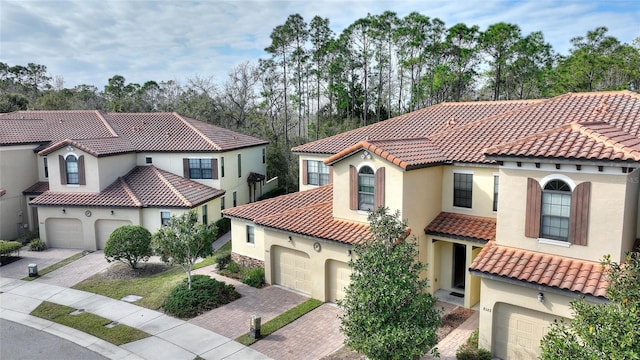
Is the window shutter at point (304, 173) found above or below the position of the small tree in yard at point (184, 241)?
above

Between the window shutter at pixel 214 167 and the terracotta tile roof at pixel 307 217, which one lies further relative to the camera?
the window shutter at pixel 214 167

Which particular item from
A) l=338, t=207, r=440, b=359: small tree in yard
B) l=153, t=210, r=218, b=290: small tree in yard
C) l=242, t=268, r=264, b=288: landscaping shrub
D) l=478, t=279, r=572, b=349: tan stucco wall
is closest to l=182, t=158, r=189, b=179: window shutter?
l=153, t=210, r=218, b=290: small tree in yard

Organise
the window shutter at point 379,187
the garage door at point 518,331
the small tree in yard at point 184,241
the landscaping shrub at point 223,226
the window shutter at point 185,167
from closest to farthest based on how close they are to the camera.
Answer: the garage door at point 518,331
the window shutter at point 379,187
the small tree in yard at point 184,241
the landscaping shrub at point 223,226
the window shutter at point 185,167

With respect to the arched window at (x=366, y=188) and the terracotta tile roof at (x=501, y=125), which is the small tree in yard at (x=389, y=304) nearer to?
the terracotta tile roof at (x=501, y=125)

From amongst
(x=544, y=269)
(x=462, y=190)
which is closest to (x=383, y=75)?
(x=462, y=190)

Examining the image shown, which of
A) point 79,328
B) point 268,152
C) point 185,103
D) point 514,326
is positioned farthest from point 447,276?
point 185,103

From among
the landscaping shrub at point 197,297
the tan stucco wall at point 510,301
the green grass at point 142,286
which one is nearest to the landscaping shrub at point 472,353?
the tan stucco wall at point 510,301

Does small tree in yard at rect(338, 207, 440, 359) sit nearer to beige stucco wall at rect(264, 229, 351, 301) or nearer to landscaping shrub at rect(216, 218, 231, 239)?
beige stucco wall at rect(264, 229, 351, 301)
